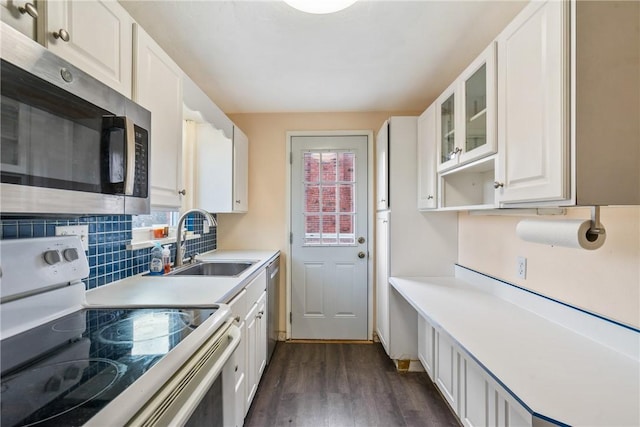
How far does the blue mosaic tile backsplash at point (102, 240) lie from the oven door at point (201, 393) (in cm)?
74

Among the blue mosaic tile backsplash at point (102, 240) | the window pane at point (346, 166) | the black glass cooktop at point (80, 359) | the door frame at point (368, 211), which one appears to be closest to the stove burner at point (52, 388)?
the black glass cooktop at point (80, 359)

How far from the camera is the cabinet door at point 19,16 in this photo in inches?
26.8

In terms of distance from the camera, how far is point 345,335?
112 inches

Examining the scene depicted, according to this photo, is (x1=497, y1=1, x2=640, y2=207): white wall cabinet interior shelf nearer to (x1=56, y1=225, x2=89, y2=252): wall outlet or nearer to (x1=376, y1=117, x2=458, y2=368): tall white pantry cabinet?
(x1=376, y1=117, x2=458, y2=368): tall white pantry cabinet

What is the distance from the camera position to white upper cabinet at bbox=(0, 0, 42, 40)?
68 centimetres

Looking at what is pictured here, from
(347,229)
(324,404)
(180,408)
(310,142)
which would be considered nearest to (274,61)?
(310,142)

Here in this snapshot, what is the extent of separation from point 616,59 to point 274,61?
5.66 feet

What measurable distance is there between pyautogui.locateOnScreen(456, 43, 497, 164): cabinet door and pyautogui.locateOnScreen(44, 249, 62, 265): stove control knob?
5.92ft

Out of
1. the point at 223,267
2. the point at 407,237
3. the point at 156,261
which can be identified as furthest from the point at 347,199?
the point at 156,261

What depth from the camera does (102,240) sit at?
4.50 ft

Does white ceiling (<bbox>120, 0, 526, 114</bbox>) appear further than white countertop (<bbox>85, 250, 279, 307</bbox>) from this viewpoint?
Yes

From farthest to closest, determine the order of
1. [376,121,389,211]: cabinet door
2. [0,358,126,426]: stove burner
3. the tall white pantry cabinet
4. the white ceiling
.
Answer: [376,121,389,211]: cabinet door → the tall white pantry cabinet → the white ceiling → [0,358,126,426]: stove burner

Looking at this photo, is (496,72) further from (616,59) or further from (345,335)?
(345,335)

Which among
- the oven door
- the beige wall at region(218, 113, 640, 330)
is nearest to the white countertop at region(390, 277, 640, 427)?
the beige wall at region(218, 113, 640, 330)
